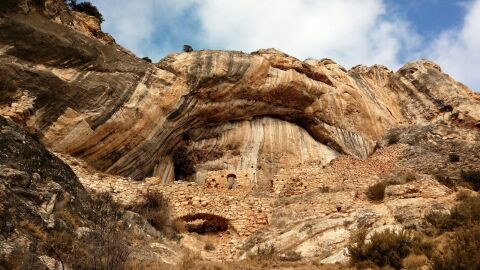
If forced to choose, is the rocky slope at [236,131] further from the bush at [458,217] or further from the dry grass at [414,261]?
the dry grass at [414,261]

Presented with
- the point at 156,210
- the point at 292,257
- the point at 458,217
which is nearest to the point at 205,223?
the point at 156,210

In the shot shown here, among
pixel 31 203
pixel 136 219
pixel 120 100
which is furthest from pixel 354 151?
pixel 31 203

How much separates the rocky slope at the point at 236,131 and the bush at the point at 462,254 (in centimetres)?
286

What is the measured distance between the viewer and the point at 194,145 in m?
21.8

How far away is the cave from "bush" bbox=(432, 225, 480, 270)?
7.55 meters

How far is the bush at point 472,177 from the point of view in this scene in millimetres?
16500

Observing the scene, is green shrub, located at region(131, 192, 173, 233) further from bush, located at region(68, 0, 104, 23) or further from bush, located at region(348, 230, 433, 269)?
bush, located at region(68, 0, 104, 23)

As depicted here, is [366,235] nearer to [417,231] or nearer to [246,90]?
[417,231]

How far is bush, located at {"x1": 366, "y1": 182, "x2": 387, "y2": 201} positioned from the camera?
15.8 meters

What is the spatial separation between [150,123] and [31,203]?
865cm

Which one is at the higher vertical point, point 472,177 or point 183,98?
point 183,98

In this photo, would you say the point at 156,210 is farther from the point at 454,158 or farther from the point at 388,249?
the point at 454,158

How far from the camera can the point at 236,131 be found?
882 inches

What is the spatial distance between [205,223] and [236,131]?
6299mm
